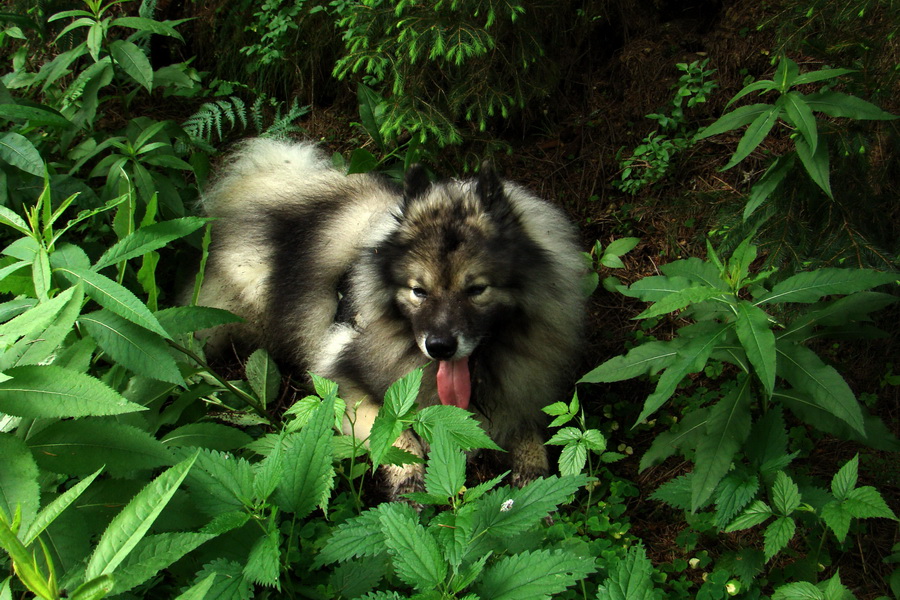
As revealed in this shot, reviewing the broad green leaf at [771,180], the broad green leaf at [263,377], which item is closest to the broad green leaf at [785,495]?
the broad green leaf at [771,180]

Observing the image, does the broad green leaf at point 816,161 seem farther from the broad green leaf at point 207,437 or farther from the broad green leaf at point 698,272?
the broad green leaf at point 207,437

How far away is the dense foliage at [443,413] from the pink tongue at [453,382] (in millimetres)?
393

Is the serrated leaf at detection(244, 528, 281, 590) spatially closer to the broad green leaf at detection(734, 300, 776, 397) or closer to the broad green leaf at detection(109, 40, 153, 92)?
the broad green leaf at detection(734, 300, 776, 397)

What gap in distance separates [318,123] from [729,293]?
11.2 feet

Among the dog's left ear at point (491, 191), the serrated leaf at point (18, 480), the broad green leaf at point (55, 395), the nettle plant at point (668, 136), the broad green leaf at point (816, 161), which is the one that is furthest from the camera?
the nettle plant at point (668, 136)

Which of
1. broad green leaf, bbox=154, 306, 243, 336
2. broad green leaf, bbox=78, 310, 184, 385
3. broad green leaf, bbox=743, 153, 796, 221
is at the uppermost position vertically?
broad green leaf, bbox=743, 153, 796, 221

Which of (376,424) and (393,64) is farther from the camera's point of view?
(393,64)

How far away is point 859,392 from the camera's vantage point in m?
2.63

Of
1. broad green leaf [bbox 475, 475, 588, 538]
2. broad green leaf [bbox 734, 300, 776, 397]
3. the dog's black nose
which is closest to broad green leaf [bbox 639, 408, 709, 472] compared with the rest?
broad green leaf [bbox 734, 300, 776, 397]

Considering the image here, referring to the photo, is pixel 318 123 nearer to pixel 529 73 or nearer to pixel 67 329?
pixel 529 73

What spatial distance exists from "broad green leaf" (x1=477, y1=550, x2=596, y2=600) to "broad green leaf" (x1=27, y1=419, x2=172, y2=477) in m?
0.96

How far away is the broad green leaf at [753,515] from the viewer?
77.5 inches

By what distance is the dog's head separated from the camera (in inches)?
103

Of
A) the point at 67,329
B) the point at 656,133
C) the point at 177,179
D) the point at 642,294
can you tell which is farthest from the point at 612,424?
the point at 177,179
